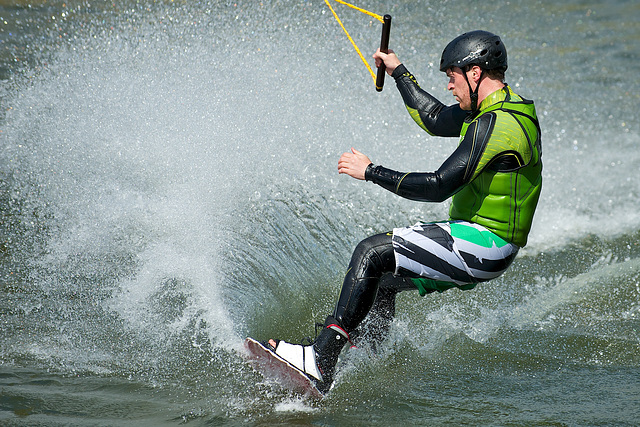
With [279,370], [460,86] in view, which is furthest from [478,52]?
[279,370]

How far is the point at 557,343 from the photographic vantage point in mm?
4387

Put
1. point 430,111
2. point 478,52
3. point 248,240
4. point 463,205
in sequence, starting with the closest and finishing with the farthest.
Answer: point 478,52 → point 463,205 → point 430,111 → point 248,240

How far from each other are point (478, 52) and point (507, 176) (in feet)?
2.39

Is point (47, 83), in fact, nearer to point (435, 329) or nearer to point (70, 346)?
point (70, 346)

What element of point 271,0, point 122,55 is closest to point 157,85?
point 122,55

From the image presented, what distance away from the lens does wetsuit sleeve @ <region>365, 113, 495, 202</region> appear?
324cm

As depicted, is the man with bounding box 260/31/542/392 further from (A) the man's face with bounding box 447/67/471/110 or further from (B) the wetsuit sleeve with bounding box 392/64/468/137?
(B) the wetsuit sleeve with bounding box 392/64/468/137

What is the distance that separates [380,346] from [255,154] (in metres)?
2.68

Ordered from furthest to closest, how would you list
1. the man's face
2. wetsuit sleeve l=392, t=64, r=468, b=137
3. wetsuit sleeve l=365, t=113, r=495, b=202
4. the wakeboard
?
wetsuit sleeve l=392, t=64, r=468, b=137
the man's face
the wakeboard
wetsuit sleeve l=365, t=113, r=495, b=202

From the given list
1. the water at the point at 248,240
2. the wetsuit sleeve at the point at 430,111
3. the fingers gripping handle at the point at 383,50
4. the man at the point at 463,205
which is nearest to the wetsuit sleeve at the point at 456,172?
the man at the point at 463,205

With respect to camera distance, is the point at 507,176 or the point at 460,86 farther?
the point at 460,86

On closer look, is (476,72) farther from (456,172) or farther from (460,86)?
(456,172)

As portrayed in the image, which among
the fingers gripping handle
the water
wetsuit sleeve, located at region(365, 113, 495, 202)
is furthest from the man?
the fingers gripping handle

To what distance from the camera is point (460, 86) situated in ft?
11.8
